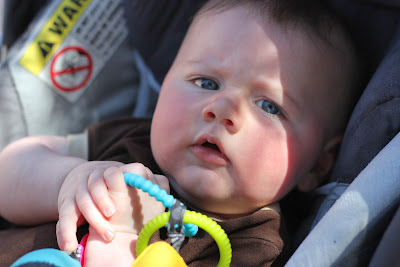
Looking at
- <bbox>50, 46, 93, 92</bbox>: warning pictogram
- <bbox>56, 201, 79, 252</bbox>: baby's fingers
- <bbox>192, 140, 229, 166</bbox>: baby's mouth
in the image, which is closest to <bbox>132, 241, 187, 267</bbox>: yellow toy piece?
<bbox>56, 201, 79, 252</bbox>: baby's fingers

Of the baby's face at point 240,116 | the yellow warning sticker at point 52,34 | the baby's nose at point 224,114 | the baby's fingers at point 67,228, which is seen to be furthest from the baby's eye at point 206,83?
the yellow warning sticker at point 52,34

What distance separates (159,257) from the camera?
76cm

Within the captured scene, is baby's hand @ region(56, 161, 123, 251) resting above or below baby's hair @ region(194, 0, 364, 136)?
below

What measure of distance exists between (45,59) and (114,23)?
0.83 feet

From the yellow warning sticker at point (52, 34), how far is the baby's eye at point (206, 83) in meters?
0.55

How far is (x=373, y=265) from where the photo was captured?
741 mm

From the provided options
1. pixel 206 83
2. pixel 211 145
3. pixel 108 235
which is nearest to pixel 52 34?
pixel 206 83

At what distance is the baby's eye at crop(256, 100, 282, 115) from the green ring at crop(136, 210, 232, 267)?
A: 38cm

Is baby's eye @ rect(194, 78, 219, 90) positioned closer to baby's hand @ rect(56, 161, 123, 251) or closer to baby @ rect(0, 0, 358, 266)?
baby @ rect(0, 0, 358, 266)

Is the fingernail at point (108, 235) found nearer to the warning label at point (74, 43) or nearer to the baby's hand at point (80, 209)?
the baby's hand at point (80, 209)

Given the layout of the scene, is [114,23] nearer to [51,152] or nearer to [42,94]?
[42,94]

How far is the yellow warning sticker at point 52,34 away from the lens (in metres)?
1.45

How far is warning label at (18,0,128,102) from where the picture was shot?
4.81 ft

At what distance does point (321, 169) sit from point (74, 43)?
844 mm
